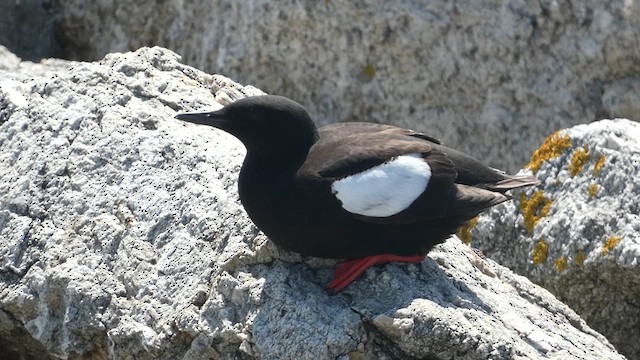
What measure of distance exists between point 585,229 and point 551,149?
78 cm

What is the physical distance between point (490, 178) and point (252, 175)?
1.46m

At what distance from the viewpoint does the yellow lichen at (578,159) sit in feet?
25.0

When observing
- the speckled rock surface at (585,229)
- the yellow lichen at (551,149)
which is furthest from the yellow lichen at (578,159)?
the yellow lichen at (551,149)

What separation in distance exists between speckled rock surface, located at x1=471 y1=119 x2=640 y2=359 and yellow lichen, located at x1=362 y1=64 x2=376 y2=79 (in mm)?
2010

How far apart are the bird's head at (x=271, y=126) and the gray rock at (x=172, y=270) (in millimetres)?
441

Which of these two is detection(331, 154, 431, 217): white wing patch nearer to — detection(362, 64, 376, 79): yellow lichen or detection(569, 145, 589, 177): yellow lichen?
detection(569, 145, 589, 177): yellow lichen

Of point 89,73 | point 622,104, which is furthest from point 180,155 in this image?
point 622,104

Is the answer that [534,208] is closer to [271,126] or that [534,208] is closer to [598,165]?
[598,165]

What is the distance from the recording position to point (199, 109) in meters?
7.06

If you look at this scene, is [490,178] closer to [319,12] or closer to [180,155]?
[180,155]

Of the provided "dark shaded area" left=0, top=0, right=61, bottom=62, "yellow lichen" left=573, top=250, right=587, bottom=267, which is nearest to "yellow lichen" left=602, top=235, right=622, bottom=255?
"yellow lichen" left=573, top=250, right=587, bottom=267

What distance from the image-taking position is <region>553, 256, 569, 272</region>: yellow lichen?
24.0 ft

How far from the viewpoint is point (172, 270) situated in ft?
20.2

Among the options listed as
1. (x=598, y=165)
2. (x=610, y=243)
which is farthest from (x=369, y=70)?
(x=610, y=243)
